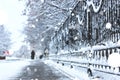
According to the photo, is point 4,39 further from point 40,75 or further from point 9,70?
point 40,75

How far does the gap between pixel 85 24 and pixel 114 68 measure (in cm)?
706

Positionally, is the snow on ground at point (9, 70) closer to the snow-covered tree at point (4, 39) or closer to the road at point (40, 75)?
the road at point (40, 75)

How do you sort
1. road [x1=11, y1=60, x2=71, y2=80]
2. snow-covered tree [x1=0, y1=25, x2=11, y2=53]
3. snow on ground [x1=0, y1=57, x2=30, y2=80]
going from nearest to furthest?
road [x1=11, y1=60, x2=71, y2=80] → snow on ground [x1=0, y1=57, x2=30, y2=80] → snow-covered tree [x1=0, y1=25, x2=11, y2=53]

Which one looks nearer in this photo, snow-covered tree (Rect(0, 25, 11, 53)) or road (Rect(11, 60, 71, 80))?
road (Rect(11, 60, 71, 80))

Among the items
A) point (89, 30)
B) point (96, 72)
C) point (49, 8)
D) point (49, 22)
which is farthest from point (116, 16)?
point (49, 22)

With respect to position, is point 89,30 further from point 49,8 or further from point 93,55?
point 49,8

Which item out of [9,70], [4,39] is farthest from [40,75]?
[4,39]

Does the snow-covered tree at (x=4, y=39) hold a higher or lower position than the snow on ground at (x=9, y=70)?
higher

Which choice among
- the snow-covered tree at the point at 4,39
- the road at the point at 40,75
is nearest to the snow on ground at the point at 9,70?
the road at the point at 40,75

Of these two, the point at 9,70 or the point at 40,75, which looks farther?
the point at 9,70

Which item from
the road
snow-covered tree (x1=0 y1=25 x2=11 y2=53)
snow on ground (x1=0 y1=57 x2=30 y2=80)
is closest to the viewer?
the road

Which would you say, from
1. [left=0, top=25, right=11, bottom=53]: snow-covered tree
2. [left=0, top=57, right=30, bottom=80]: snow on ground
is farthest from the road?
[left=0, top=25, right=11, bottom=53]: snow-covered tree

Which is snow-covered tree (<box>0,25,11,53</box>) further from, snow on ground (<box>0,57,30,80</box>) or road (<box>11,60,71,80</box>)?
road (<box>11,60,71,80</box>)

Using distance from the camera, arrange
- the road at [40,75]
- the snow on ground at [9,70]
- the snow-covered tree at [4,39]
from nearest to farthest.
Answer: the road at [40,75], the snow on ground at [9,70], the snow-covered tree at [4,39]
